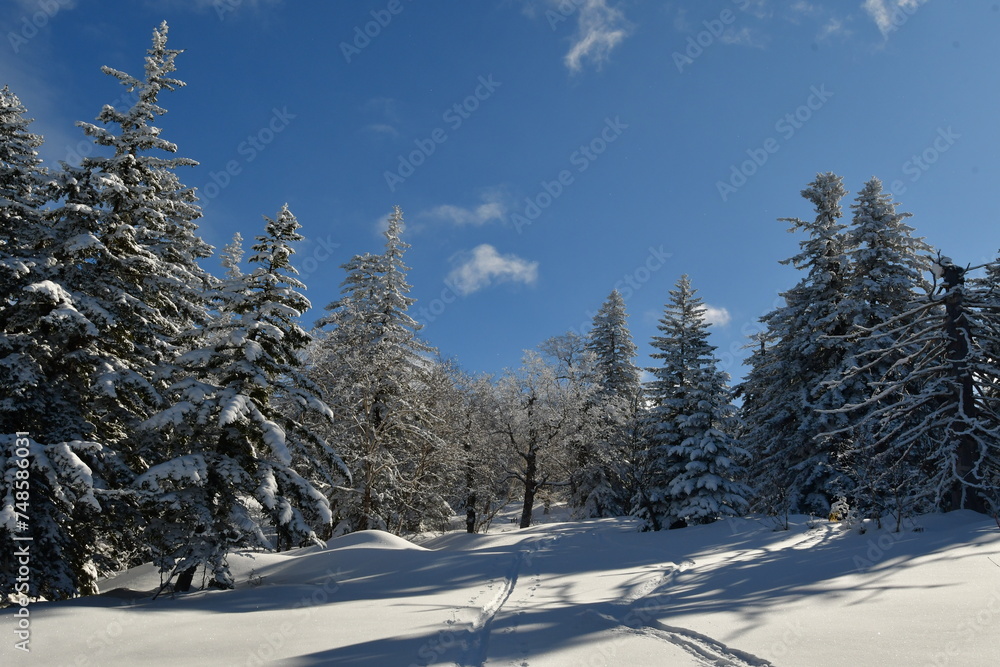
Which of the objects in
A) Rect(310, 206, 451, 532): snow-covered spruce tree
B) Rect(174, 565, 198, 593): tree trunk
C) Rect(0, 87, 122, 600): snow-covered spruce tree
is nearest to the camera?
Rect(0, 87, 122, 600): snow-covered spruce tree

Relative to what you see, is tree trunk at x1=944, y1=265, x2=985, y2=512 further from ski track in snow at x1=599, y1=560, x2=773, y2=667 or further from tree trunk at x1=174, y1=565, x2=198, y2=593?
tree trunk at x1=174, y1=565, x2=198, y2=593

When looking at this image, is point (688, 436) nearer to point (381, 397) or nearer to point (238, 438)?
point (381, 397)

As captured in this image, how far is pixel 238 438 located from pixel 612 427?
21.1 meters

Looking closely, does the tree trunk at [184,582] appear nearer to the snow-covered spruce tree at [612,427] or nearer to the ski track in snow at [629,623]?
the ski track in snow at [629,623]

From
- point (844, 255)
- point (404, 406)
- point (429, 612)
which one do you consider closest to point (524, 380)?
point (404, 406)

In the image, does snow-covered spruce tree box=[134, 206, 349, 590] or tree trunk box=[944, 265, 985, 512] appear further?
tree trunk box=[944, 265, 985, 512]

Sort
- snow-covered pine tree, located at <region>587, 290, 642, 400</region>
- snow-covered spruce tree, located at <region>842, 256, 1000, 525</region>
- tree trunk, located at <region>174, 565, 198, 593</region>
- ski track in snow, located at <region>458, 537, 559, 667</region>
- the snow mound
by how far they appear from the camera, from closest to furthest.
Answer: ski track in snow, located at <region>458, 537, 559, 667</region> < tree trunk, located at <region>174, 565, 198, 593</region> < snow-covered spruce tree, located at <region>842, 256, 1000, 525</region> < the snow mound < snow-covered pine tree, located at <region>587, 290, 642, 400</region>

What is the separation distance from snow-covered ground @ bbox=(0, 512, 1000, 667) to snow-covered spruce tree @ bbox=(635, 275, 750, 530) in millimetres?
7234

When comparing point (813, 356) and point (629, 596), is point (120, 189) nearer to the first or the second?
point (629, 596)

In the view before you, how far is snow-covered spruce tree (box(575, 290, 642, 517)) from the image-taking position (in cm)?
2856

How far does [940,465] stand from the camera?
12719mm

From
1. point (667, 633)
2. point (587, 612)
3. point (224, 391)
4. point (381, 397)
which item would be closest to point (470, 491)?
point (381, 397)

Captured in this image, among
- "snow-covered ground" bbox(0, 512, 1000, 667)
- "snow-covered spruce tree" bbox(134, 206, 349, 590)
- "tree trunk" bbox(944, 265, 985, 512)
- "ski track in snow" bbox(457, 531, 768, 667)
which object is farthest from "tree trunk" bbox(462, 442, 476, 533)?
"tree trunk" bbox(944, 265, 985, 512)

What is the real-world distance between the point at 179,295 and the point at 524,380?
18642 millimetres
